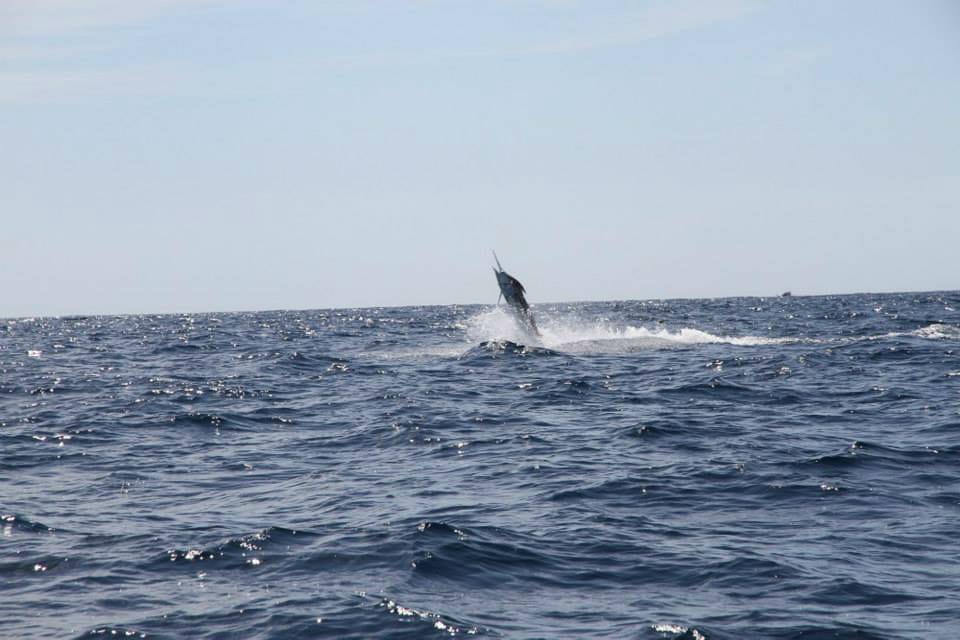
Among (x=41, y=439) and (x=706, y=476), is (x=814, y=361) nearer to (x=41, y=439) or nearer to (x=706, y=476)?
(x=706, y=476)

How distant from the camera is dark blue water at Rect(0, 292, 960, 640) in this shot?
8.94 meters

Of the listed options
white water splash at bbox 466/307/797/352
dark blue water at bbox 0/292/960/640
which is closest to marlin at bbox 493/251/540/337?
white water splash at bbox 466/307/797/352

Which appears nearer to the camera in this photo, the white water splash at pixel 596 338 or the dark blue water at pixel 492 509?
the dark blue water at pixel 492 509

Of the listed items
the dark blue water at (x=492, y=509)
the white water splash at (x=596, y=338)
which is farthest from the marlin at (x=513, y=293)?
the dark blue water at (x=492, y=509)

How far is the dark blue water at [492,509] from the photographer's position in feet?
29.3

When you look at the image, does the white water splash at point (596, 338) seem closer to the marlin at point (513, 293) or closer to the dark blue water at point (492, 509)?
the marlin at point (513, 293)

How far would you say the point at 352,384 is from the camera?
93.0 feet

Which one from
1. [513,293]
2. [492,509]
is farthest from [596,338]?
[492,509]

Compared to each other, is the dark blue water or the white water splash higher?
the white water splash

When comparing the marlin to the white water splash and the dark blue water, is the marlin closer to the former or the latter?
the white water splash

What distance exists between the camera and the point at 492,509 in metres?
12.7

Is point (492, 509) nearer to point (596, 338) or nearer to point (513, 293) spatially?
point (513, 293)

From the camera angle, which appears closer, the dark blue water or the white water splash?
the dark blue water

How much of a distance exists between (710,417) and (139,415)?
42.7 feet
